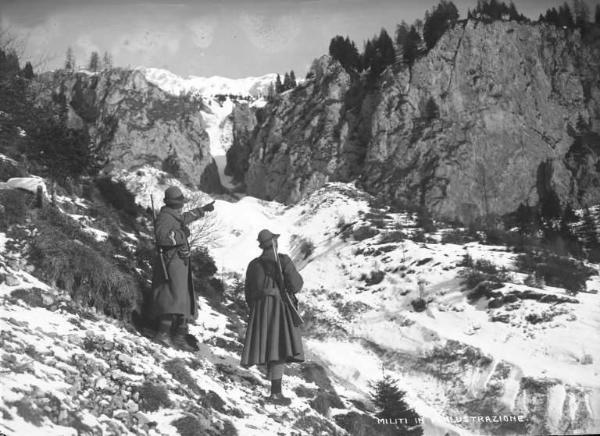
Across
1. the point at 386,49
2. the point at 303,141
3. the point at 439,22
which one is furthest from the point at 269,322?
the point at 386,49

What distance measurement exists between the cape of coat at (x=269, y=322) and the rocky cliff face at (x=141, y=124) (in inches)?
1971

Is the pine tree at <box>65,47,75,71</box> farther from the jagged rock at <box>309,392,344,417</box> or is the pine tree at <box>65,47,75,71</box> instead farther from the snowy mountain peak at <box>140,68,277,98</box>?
the jagged rock at <box>309,392,344,417</box>

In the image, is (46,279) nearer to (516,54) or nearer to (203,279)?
(203,279)

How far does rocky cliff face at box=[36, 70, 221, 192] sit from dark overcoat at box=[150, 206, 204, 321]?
49325 mm

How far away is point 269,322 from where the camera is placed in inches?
340

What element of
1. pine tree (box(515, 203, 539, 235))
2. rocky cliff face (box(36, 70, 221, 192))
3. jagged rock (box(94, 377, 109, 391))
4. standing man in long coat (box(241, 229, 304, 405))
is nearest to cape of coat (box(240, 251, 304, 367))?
standing man in long coat (box(241, 229, 304, 405))

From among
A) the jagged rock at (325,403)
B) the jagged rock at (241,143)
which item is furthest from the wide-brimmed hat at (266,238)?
the jagged rock at (241,143)

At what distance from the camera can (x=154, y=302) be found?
8.77 m

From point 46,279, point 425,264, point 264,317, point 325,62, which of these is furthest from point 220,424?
point 325,62

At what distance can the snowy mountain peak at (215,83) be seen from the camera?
125 meters

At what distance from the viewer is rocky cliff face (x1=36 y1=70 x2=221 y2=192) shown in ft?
195

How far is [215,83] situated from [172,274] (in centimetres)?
13583

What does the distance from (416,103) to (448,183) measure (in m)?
9.23

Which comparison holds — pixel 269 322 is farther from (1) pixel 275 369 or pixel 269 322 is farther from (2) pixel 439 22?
(2) pixel 439 22
